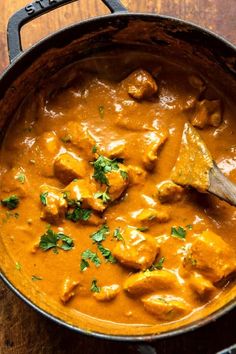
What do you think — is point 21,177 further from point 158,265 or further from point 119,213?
point 158,265

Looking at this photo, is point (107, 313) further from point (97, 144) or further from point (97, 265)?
point (97, 144)

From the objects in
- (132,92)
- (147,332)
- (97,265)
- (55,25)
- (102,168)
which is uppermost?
(55,25)

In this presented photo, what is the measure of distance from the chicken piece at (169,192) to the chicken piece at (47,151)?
52cm

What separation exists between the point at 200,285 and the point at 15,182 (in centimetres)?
98

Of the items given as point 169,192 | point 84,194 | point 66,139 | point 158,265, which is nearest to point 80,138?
point 66,139

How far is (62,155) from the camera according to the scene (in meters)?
3.25

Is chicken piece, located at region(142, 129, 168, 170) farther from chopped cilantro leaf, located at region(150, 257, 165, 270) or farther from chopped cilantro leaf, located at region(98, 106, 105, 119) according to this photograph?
chopped cilantro leaf, located at region(150, 257, 165, 270)

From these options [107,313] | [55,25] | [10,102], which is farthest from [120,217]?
[55,25]

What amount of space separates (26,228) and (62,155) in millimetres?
381

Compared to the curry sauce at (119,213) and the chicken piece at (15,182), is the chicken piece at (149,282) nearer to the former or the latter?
the curry sauce at (119,213)

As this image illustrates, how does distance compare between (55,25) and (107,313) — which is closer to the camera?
(107,313)

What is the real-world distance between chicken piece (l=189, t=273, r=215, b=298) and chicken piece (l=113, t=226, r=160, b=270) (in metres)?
0.20

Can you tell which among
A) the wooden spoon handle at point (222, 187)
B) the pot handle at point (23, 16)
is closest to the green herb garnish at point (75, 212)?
the wooden spoon handle at point (222, 187)

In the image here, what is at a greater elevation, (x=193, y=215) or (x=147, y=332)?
(x=193, y=215)
